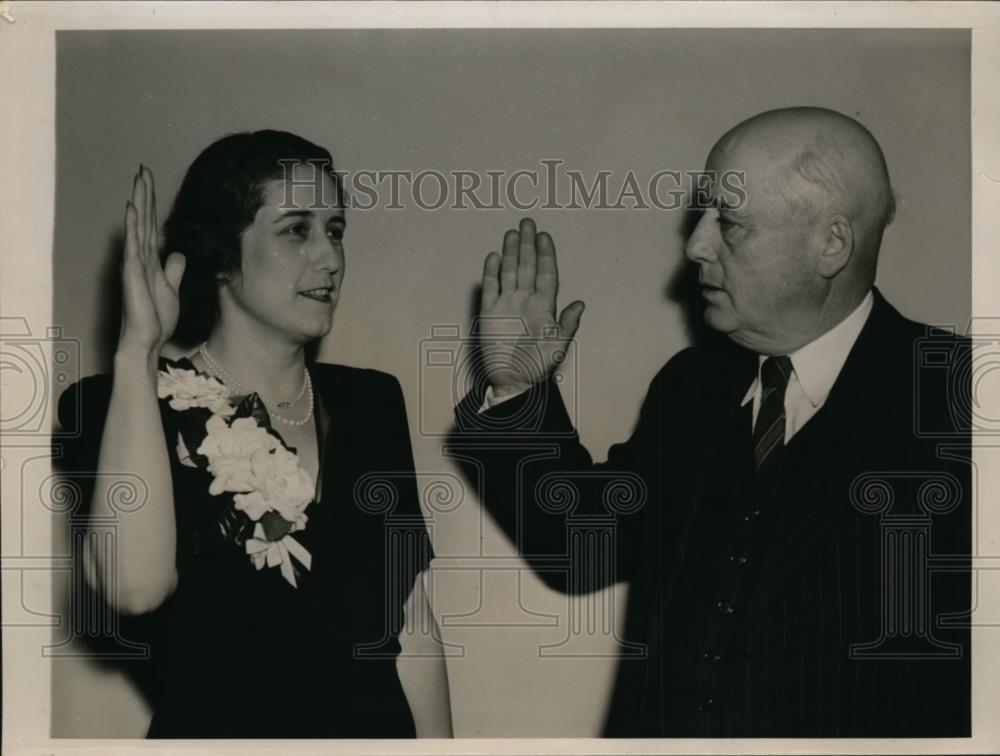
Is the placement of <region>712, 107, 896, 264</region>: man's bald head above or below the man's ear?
above

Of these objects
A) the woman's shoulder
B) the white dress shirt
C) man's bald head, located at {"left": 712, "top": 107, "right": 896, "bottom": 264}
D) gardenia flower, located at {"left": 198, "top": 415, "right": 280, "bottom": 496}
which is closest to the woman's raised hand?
gardenia flower, located at {"left": 198, "top": 415, "right": 280, "bottom": 496}

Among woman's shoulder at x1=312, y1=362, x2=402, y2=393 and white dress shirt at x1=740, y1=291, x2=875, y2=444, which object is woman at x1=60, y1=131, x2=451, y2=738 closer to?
woman's shoulder at x1=312, y1=362, x2=402, y2=393

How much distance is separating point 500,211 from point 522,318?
0.23 meters

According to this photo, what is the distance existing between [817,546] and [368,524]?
90 cm

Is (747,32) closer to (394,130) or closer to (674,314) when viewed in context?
(674,314)

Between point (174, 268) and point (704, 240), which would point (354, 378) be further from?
point (704, 240)

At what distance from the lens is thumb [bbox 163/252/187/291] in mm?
2109

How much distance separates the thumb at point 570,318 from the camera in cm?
213

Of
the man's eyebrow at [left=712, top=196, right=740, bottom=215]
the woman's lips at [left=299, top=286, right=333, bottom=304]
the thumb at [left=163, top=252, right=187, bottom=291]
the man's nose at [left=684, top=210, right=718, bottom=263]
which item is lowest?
the woman's lips at [left=299, top=286, right=333, bottom=304]

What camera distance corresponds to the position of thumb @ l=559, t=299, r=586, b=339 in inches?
83.9

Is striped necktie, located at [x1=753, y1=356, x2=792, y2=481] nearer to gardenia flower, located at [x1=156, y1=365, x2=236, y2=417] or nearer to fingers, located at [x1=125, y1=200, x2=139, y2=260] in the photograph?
gardenia flower, located at [x1=156, y1=365, x2=236, y2=417]

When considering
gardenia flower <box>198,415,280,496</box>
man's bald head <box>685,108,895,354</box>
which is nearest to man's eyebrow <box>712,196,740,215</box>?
man's bald head <box>685,108,895,354</box>

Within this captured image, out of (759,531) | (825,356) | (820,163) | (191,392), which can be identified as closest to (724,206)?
(820,163)

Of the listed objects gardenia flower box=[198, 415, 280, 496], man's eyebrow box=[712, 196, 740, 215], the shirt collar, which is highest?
man's eyebrow box=[712, 196, 740, 215]
